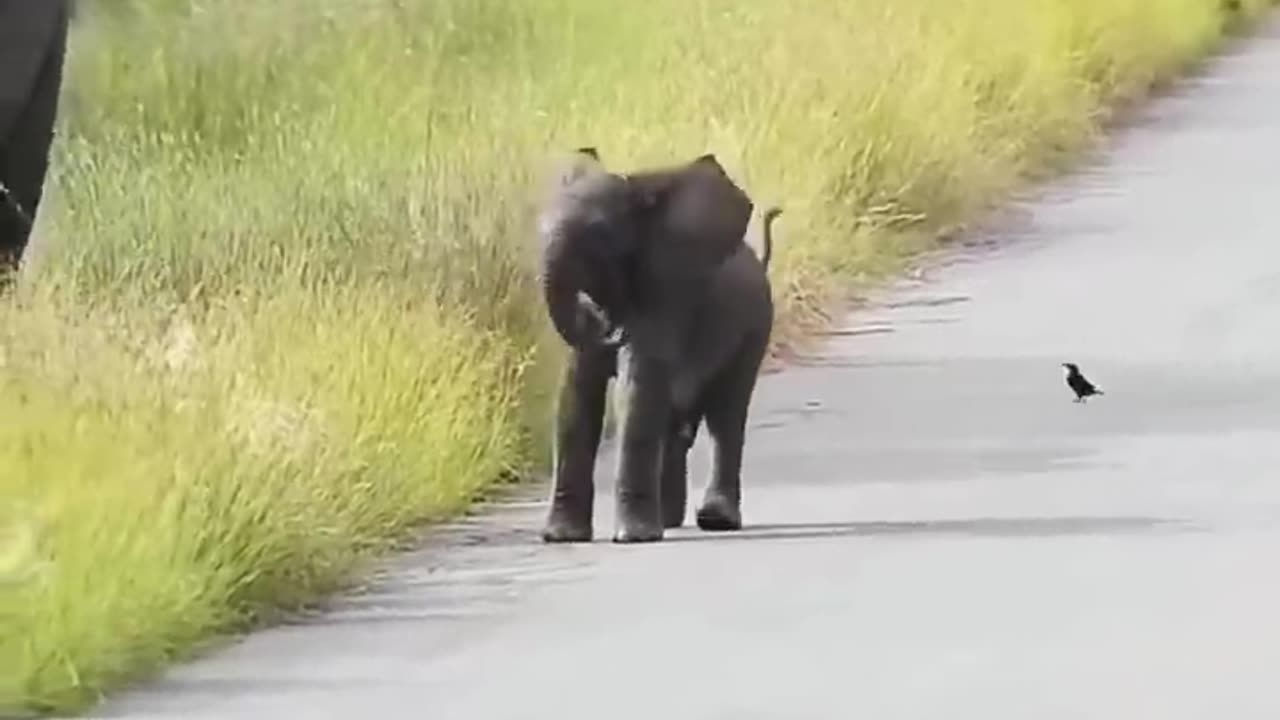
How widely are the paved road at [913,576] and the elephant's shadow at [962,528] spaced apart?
12 millimetres

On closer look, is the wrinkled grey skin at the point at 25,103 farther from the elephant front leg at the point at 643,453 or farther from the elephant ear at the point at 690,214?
the elephant ear at the point at 690,214

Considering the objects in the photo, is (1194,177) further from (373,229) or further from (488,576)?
(488,576)

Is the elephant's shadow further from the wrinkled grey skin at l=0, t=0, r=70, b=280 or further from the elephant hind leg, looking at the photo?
the wrinkled grey skin at l=0, t=0, r=70, b=280

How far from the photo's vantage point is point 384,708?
5.33m

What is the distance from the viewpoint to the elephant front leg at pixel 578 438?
6.32m

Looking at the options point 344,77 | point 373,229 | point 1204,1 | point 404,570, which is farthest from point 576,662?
point 1204,1

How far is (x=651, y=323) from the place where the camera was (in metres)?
6.19

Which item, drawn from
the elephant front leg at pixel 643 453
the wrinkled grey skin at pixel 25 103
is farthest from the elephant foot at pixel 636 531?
the wrinkled grey skin at pixel 25 103

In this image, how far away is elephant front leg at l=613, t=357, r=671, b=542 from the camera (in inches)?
245

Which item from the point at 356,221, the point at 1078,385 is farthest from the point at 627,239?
the point at 356,221

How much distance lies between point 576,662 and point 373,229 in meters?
3.53

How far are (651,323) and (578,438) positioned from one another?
322mm

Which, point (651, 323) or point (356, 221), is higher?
point (356, 221)

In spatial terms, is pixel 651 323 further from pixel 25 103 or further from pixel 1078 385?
pixel 25 103
